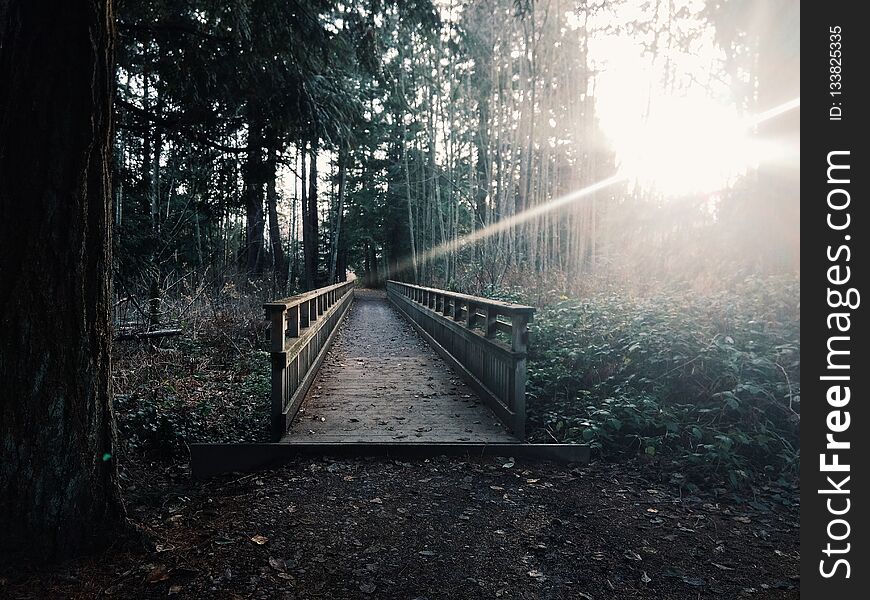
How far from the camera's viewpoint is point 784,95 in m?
10.9

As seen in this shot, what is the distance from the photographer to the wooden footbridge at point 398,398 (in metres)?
4.82

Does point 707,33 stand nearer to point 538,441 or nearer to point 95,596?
point 538,441

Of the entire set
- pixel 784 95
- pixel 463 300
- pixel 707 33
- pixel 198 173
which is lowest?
pixel 463 300

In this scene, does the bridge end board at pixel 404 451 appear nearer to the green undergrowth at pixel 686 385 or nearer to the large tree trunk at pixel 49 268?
the green undergrowth at pixel 686 385

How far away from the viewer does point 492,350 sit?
6.13 m

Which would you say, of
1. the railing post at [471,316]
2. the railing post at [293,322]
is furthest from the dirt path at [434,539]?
the railing post at [471,316]

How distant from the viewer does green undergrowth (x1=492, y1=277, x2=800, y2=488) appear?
15.5 feet

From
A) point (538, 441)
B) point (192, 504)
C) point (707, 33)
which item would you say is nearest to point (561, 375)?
point (538, 441)

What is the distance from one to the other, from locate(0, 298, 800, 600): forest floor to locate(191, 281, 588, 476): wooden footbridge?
0.19m

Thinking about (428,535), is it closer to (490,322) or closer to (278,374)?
(278,374)

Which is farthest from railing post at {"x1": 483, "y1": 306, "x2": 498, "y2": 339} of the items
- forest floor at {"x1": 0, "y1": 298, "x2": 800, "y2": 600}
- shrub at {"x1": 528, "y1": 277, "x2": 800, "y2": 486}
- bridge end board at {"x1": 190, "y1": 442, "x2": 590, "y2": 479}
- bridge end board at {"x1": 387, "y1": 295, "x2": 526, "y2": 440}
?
forest floor at {"x1": 0, "y1": 298, "x2": 800, "y2": 600}

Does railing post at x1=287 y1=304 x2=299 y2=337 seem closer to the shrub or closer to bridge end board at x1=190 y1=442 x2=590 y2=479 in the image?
bridge end board at x1=190 y1=442 x2=590 y2=479

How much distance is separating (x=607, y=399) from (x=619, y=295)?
15.7 feet

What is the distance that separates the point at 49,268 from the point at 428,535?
2671mm
